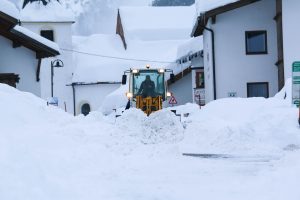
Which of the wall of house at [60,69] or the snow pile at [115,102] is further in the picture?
the wall of house at [60,69]

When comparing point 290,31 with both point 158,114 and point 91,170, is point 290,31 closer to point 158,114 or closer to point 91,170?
point 158,114

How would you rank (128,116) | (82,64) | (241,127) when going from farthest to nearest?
(82,64)
(128,116)
(241,127)

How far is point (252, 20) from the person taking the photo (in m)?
23.4

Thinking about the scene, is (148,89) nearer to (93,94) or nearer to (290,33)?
(290,33)

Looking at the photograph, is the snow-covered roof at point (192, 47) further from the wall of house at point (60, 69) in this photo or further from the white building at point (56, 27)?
the white building at point (56, 27)

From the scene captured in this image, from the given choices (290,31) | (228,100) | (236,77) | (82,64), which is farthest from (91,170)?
(82,64)

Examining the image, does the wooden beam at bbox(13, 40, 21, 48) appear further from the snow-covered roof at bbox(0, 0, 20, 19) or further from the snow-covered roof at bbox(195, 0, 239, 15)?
the snow-covered roof at bbox(195, 0, 239, 15)

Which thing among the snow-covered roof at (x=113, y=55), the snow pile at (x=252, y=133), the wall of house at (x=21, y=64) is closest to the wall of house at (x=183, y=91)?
the wall of house at (x=21, y=64)

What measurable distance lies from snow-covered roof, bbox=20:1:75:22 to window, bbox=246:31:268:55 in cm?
3186

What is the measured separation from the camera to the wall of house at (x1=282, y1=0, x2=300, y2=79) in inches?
802

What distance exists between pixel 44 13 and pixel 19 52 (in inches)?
1201

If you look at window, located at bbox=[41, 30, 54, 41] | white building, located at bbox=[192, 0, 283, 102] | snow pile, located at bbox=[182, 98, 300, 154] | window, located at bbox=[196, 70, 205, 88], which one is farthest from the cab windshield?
window, located at bbox=[41, 30, 54, 41]

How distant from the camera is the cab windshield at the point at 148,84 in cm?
1947

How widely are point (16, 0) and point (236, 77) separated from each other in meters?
125
